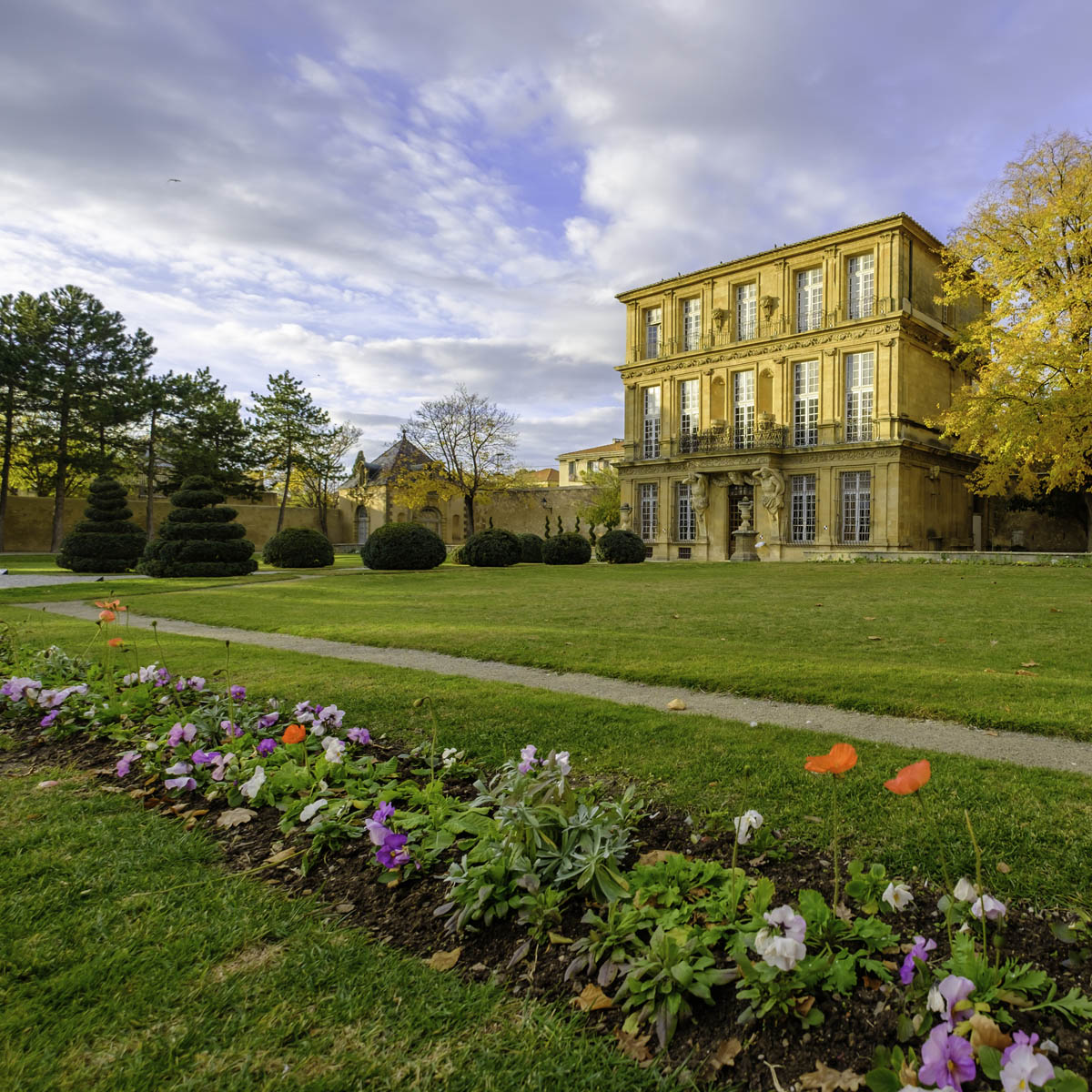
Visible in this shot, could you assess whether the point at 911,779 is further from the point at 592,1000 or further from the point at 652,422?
the point at 652,422

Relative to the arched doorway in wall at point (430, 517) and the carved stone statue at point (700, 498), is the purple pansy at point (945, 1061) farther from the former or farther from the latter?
the arched doorway in wall at point (430, 517)

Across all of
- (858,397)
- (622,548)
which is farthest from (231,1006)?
(858,397)

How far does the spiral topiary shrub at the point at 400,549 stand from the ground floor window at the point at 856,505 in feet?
56.1

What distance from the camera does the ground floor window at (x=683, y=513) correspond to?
1259 inches

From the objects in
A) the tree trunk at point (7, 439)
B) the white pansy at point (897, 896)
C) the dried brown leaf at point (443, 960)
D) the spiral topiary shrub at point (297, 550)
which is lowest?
the dried brown leaf at point (443, 960)

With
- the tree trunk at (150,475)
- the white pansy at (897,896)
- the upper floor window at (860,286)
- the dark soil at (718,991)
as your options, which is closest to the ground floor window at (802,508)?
the upper floor window at (860,286)

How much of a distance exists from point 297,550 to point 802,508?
20.7 meters

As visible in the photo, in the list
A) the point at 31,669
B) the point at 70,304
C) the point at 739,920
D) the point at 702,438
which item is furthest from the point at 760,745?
the point at 70,304

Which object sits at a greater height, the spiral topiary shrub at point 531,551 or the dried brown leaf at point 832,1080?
the spiral topiary shrub at point 531,551

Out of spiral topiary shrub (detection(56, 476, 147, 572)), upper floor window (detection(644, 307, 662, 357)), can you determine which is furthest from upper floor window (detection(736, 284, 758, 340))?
spiral topiary shrub (detection(56, 476, 147, 572))

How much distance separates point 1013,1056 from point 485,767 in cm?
238

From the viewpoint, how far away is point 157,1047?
1.61 m

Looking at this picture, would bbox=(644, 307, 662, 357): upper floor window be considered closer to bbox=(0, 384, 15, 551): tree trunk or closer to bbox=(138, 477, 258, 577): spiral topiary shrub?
bbox=(138, 477, 258, 577): spiral topiary shrub

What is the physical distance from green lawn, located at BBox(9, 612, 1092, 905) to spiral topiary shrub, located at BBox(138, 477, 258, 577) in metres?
16.7
